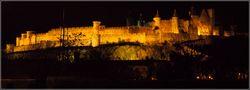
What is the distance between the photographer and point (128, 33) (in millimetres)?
62156

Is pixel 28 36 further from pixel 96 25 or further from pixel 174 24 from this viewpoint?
pixel 174 24

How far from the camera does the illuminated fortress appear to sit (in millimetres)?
61531

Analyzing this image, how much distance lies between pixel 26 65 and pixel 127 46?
20955mm

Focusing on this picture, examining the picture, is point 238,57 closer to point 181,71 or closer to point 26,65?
point 181,71

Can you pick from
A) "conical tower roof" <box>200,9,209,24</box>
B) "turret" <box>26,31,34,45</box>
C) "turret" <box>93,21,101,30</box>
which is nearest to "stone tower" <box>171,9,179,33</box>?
"conical tower roof" <box>200,9,209,24</box>

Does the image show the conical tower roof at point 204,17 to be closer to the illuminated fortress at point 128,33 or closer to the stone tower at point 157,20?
the illuminated fortress at point 128,33

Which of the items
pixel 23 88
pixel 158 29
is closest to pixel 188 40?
pixel 158 29

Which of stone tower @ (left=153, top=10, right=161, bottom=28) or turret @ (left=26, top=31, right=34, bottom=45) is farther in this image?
turret @ (left=26, top=31, right=34, bottom=45)

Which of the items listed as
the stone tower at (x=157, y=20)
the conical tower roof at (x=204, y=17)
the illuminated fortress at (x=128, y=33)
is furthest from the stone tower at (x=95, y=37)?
the conical tower roof at (x=204, y=17)

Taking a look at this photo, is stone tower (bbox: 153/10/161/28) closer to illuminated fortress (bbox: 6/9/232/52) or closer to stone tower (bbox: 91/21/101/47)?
illuminated fortress (bbox: 6/9/232/52)

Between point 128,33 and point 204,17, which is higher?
point 204,17

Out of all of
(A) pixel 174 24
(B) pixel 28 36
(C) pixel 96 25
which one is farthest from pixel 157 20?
(B) pixel 28 36

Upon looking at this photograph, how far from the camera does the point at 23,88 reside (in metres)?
22.1

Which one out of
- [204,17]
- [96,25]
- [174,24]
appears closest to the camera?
[174,24]
